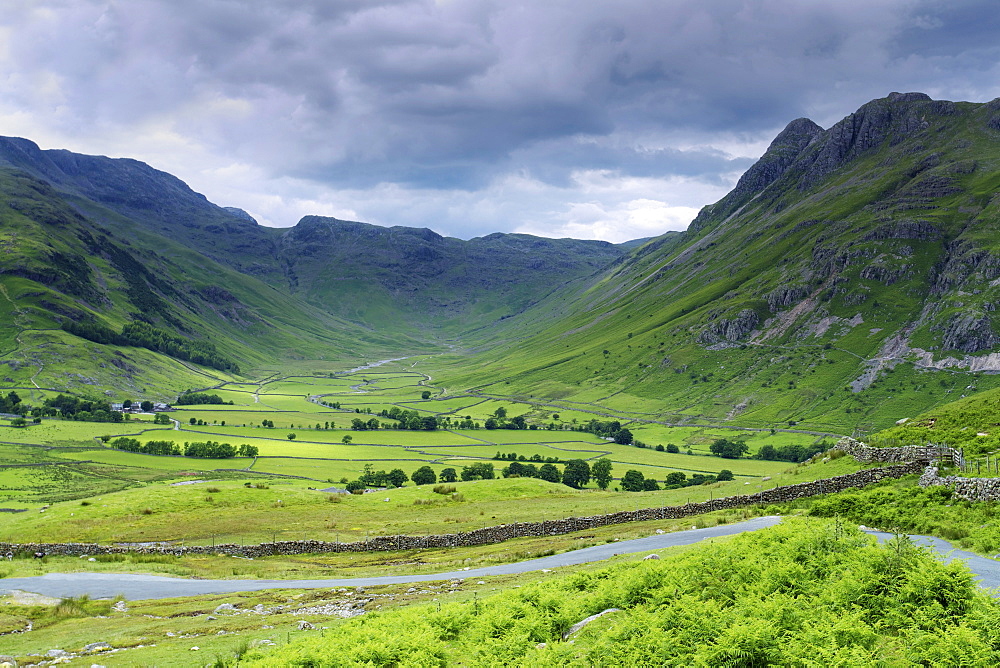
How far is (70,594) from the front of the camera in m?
42.3

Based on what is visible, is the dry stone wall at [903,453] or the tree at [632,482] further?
the tree at [632,482]

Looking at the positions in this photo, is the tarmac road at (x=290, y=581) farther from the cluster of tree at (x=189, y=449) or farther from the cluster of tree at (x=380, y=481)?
the cluster of tree at (x=189, y=449)

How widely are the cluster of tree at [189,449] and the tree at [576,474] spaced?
103458 millimetres

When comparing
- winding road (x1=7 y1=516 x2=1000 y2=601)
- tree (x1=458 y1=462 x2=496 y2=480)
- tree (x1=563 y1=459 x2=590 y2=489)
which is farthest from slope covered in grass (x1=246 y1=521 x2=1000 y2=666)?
tree (x1=458 y1=462 x2=496 y2=480)

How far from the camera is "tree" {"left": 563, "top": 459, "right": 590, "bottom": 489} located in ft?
434

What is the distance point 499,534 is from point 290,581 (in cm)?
2016

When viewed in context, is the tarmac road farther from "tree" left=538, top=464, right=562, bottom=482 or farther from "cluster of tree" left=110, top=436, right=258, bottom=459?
"cluster of tree" left=110, top=436, right=258, bottom=459

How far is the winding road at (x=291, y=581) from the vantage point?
128 feet

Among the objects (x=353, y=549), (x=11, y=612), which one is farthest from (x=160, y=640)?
(x=353, y=549)

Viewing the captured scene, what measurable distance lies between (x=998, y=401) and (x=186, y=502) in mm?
92246

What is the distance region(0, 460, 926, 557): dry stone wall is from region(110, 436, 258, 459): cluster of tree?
12177 cm

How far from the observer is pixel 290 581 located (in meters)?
45.4

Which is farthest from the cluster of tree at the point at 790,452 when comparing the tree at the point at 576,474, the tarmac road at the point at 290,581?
the tarmac road at the point at 290,581

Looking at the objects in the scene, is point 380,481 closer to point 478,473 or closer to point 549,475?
point 478,473
